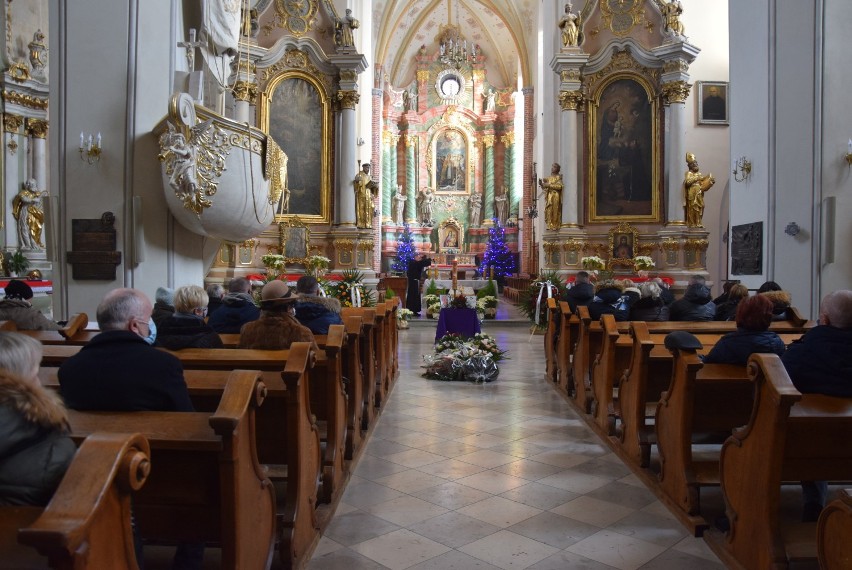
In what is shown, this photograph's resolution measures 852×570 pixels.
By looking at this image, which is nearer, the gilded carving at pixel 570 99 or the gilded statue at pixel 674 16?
the gilded statue at pixel 674 16

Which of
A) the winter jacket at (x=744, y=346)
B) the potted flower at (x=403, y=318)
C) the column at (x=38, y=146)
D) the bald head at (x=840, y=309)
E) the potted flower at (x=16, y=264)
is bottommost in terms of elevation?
the potted flower at (x=403, y=318)

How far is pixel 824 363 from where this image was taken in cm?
349

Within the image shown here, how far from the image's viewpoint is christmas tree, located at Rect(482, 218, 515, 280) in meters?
28.1

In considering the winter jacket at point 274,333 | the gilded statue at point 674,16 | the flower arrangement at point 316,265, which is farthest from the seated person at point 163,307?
the gilded statue at point 674,16

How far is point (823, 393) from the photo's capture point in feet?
11.4

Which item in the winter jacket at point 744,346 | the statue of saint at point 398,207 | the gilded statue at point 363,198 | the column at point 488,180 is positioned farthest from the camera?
the column at point 488,180

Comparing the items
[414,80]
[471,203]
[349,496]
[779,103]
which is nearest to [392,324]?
[349,496]

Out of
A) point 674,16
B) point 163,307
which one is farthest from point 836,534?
point 674,16

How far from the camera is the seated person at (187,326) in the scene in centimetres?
445

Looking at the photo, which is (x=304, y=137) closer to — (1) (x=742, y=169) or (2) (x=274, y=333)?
(1) (x=742, y=169)

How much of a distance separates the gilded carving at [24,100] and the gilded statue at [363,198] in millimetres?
6719

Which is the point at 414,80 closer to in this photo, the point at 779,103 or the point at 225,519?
the point at 779,103

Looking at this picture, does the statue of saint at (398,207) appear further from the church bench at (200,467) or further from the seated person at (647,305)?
the church bench at (200,467)

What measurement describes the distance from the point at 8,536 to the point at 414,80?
103ft
